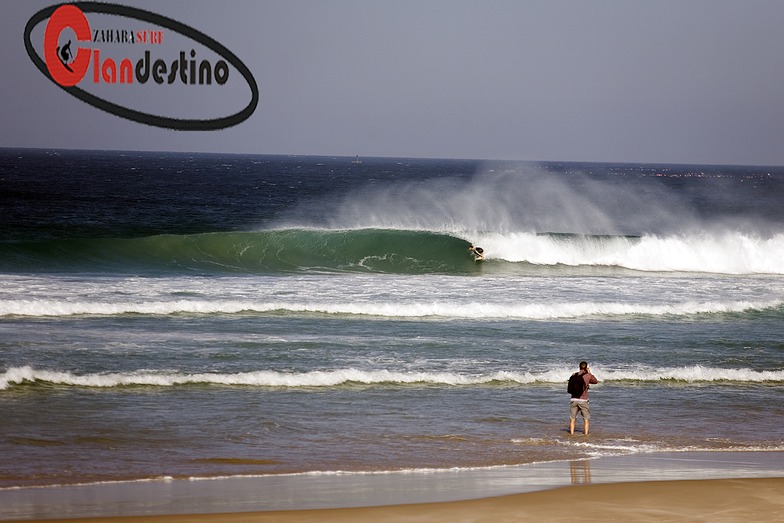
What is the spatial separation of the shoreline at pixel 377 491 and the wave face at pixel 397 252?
20247mm

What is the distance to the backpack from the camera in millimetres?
12781

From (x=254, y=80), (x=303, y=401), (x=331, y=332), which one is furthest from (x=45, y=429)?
(x=254, y=80)

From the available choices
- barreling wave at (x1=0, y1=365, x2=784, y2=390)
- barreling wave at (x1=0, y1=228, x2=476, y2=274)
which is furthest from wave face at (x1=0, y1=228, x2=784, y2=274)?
barreling wave at (x1=0, y1=365, x2=784, y2=390)

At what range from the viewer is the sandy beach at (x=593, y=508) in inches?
349

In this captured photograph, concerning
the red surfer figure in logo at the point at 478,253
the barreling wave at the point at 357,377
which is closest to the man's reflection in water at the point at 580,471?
the barreling wave at the point at 357,377

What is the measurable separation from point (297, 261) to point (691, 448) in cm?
2188

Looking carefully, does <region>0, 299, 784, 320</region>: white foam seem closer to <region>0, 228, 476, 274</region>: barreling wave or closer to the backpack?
<region>0, 228, 476, 274</region>: barreling wave

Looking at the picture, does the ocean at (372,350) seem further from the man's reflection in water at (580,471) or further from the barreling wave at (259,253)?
the man's reflection in water at (580,471)

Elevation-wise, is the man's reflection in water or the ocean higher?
the ocean

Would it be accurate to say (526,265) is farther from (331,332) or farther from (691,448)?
(691,448)

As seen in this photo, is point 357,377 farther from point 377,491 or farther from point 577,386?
point 377,491

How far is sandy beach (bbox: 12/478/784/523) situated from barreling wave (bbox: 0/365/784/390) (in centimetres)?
583

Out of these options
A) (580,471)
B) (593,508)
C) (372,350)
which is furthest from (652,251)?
(593,508)

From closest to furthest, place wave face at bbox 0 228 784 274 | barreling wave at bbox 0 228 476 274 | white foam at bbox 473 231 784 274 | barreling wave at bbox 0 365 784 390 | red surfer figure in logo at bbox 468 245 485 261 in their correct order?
barreling wave at bbox 0 365 784 390
barreling wave at bbox 0 228 476 274
wave face at bbox 0 228 784 274
white foam at bbox 473 231 784 274
red surfer figure in logo at bbox 468 245 485 261
